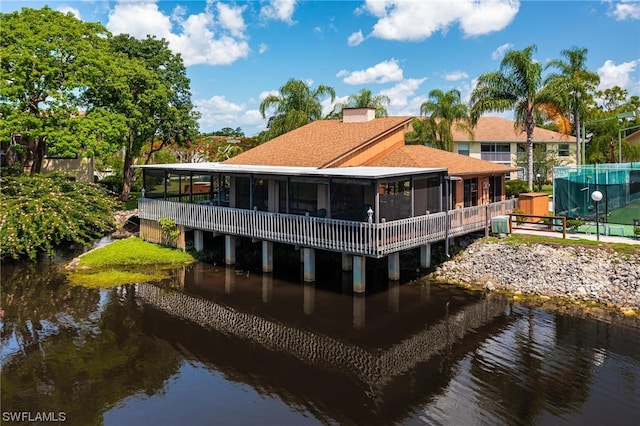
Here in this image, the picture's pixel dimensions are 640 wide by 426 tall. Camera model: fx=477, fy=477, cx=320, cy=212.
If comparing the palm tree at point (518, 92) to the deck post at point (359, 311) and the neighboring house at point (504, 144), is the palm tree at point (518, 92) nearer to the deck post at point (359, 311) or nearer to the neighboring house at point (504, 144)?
the neighboring house at point (504, 144)

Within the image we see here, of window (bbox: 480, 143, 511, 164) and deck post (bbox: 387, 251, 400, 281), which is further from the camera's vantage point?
window (bbox: 480, 143, 511, 164)

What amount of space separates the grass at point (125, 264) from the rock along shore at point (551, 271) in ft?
41.0

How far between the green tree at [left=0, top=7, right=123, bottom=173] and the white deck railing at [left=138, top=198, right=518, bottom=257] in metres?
9.00

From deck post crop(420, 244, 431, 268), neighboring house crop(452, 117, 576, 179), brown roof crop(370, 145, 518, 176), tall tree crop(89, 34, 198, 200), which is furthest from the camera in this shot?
neighboring house crop(452, 117, 576, 179)

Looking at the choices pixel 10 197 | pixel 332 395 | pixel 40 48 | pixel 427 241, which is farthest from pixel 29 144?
pixel 332 395

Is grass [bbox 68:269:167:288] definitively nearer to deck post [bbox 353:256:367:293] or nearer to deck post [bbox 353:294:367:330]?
deck post [bbox 353:256:367:293]

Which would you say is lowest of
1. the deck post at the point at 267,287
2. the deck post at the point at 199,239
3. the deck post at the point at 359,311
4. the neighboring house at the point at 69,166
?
the deck post at the point at 359,311

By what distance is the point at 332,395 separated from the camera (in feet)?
37.7

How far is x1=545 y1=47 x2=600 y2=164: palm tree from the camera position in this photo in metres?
30.7

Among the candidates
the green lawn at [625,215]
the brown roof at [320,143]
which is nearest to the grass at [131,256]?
the brown roof at [320,143]

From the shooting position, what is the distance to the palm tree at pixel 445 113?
38.4 meters

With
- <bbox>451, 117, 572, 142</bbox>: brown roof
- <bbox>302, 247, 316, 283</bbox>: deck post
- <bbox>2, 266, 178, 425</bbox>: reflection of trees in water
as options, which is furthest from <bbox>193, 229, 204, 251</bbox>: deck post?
<bbox>451, 117, 572, 142</bbox>: brown roof

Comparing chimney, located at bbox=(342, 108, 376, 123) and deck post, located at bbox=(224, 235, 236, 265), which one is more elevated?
chimney, located at bbox=(342, 108, 376, 123)

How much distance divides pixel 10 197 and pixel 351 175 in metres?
18.1
